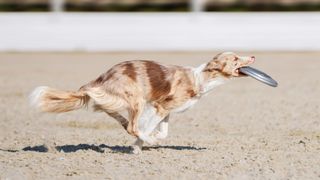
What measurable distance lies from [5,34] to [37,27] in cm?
97

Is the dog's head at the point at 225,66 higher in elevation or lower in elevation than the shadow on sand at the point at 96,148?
higher

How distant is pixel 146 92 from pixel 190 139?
165 centimetres

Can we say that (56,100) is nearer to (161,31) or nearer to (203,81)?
(203,81)

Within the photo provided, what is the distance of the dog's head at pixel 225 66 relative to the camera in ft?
30.2

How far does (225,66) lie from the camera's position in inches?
363

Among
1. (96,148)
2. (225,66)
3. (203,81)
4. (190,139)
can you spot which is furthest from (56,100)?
(190,139)

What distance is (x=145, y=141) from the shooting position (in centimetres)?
924

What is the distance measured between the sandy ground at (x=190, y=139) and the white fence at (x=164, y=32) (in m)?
5.67

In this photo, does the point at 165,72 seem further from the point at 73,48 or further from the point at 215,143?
the point at 73,48

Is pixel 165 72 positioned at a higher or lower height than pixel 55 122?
higher

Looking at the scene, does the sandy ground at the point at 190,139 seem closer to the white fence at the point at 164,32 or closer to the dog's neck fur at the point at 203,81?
the dog's neck fur at the point at 203,81

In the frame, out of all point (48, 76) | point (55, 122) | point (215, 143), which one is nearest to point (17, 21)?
point (48, 76)

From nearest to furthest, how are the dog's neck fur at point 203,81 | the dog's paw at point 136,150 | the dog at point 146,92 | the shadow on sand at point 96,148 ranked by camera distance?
the dog at point 146,92
the dog's neck fur at point 203,81
the dog's paw at point 136,150
the shadow on sand at point 96,148

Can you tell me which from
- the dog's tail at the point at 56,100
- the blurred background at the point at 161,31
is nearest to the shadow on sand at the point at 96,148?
the dog's tail at the point at 56,100
